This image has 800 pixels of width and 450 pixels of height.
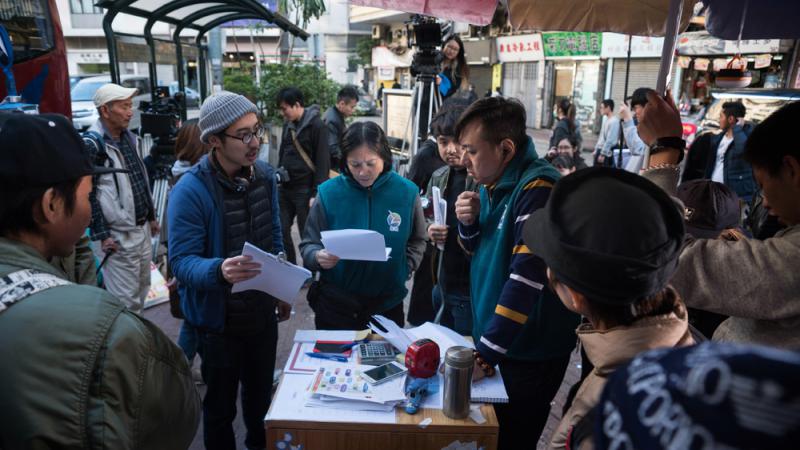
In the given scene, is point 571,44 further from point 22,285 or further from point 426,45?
point 22,285

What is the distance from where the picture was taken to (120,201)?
12.2ft

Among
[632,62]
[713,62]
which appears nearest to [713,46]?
[713,62]

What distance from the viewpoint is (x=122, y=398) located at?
1049 mm

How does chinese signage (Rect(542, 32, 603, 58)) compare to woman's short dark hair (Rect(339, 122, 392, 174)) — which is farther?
chinese signage (Rect(542, 32, 603, 58))

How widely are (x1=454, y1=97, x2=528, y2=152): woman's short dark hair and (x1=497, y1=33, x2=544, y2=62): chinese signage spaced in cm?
2016

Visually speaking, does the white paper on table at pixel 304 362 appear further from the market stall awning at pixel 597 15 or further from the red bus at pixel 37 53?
the red bus at pixel 37 53

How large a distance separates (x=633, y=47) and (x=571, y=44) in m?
2.97

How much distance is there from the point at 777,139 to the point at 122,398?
1726 mm

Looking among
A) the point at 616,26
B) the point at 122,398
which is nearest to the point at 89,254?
the point at 122,398

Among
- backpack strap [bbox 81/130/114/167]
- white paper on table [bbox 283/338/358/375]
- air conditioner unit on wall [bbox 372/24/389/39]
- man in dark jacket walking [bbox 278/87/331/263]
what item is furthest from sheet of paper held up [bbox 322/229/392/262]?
air conditioner unit on wall [bbox 372/24/389/39]

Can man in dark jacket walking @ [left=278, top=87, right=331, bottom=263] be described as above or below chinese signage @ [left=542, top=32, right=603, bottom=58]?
below

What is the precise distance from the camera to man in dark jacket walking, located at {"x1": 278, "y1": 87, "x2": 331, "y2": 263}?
538 centimetres

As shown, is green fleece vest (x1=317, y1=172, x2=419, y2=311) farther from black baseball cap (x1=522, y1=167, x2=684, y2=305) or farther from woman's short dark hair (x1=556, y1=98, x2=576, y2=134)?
woman's short dark hair (x1=556, y1=98, x2=576, y2=134)

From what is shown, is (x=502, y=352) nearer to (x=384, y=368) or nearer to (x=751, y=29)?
(x=384, y=368)
